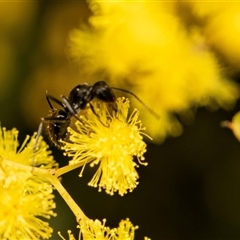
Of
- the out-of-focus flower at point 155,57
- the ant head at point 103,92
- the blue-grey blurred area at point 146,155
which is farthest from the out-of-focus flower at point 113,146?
the blue-grey blurred area at point 146,155

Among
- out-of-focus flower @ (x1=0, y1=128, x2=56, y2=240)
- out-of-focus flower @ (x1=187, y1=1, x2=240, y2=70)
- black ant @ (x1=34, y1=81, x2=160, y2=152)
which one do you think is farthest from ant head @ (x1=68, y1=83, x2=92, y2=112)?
out-of-focus flower @ (x1=187, y1=1, x2=240, y2=70)

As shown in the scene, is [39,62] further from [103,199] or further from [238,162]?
[238,162]

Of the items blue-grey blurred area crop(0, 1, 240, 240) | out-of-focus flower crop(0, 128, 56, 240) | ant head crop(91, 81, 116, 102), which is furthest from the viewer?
blue-grey blurred area crop(0, 1, 240, 240)

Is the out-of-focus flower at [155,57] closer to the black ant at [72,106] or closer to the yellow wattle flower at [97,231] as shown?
the black ant at [72,106]

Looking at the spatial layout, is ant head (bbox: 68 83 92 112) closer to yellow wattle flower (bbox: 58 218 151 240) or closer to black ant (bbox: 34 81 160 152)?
black ant (bbox: 34 81 160 152)

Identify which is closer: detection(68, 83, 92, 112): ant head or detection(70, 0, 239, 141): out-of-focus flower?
detection(68, 83, 92, 112): ant head

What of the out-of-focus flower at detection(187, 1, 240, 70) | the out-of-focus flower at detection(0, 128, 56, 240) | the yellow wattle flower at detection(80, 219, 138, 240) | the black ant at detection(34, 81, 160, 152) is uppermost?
the out-of-focus flower at detection(187, 1, 240, 70)
